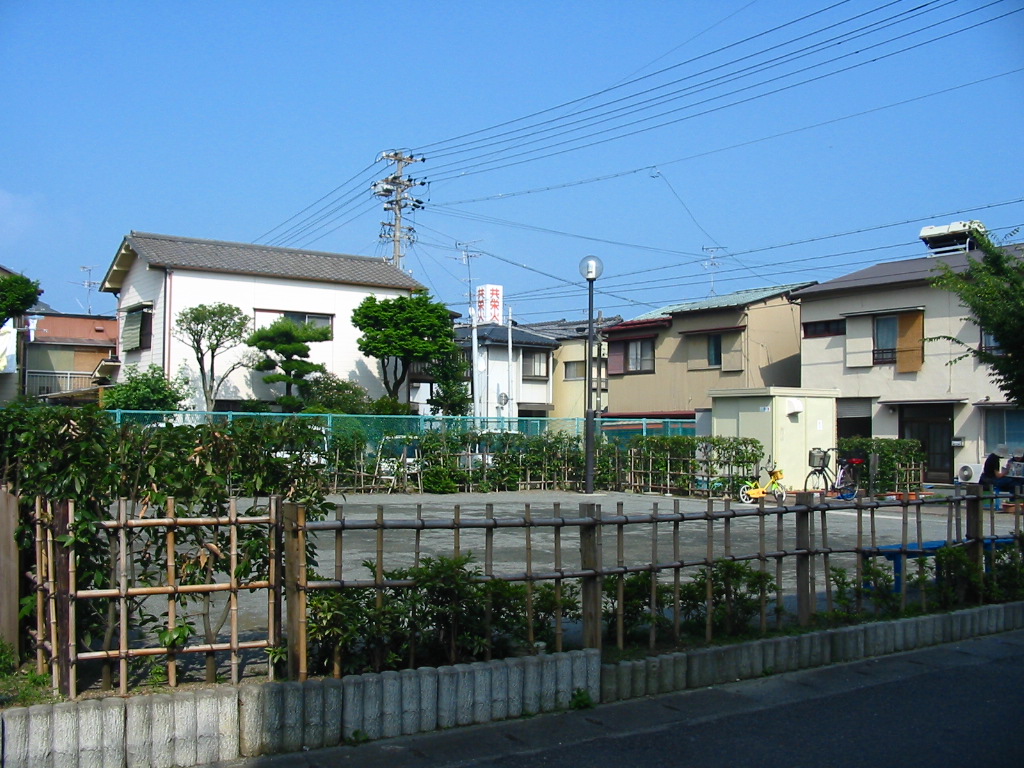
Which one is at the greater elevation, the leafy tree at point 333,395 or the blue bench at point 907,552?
the leafy tree at point 333,395

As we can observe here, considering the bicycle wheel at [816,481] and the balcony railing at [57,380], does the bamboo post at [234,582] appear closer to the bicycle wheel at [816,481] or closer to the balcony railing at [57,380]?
the bicycle wheel at [816,481]

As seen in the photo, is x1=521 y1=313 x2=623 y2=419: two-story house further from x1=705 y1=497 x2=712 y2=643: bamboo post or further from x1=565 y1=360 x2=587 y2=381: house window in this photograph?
x1=705 y1=497 x2=712 y2=643: bamboo post

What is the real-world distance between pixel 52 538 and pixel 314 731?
5.94 feet

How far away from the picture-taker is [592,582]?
241 inches

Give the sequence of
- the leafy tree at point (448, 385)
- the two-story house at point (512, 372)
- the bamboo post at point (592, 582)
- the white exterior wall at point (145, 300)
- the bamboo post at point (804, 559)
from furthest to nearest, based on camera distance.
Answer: the two-story house at point (512, 372) < the leafy tree at point (448, 385) < the white exterior wall at point (145, 300) < the bamboo post at point (804, 559) < the bamboo post at point (592, 582)

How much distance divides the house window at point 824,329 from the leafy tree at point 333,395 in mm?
16169

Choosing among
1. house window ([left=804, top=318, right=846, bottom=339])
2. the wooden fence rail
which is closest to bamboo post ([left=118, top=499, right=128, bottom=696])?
the wooden fence rail

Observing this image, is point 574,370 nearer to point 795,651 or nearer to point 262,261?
point 262,261

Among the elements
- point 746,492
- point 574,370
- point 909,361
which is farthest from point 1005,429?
point 574,370

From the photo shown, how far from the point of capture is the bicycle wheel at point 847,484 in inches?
878

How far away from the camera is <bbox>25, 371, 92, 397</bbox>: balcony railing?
127ft

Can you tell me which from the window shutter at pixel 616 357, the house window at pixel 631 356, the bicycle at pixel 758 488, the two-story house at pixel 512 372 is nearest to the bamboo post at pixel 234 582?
the bicycle at pixel 758 488

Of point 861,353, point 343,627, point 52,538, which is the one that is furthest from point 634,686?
point 861,353

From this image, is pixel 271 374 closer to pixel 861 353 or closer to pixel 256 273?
pixel 256 273
